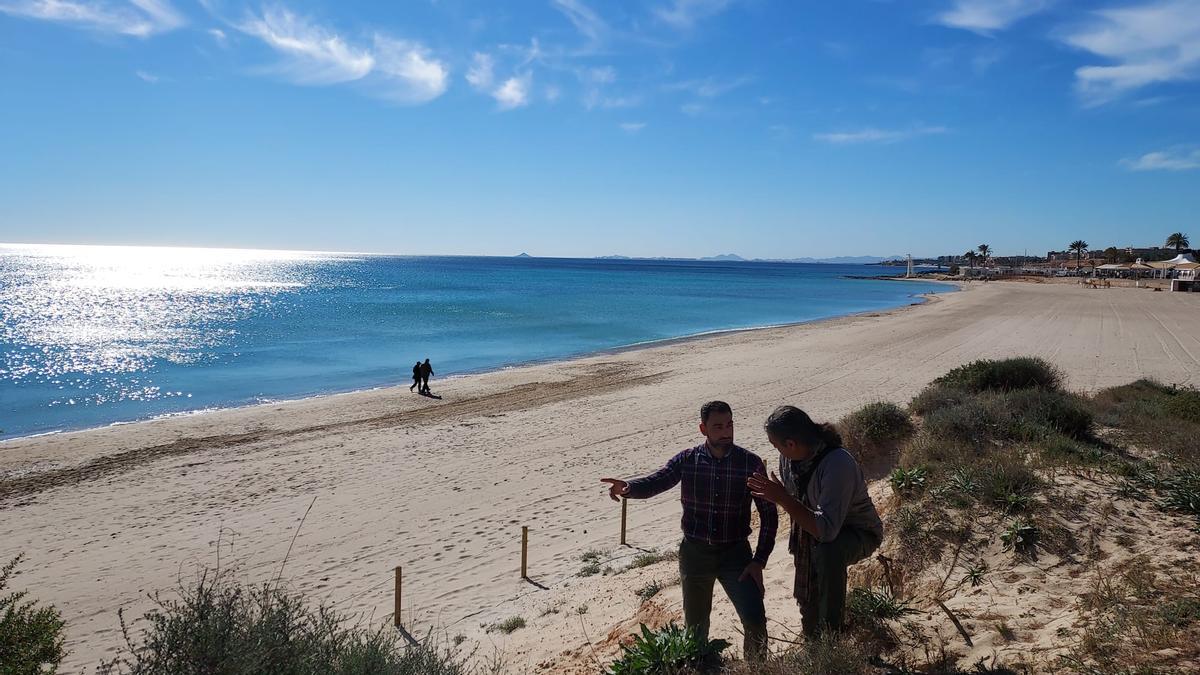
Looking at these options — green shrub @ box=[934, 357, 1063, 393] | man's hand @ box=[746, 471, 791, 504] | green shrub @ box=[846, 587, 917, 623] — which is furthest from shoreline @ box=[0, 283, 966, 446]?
green shrub @ box=[934, 357, 1063, 393]

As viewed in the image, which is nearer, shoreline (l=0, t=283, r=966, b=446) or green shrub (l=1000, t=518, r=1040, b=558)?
green shrub (l=1000, t=518, r=1040, b=558)

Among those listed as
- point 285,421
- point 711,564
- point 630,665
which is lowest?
point 285,421

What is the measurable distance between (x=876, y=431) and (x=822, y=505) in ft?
21.4

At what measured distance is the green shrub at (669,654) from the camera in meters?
3.57

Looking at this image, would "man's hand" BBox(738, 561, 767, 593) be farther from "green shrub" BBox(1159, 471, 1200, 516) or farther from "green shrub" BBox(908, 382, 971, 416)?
"green shrub" BBox(908, 382, 971, 416)

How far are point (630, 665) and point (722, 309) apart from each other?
2133 inches

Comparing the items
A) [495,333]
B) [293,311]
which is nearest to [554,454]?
[495,333]

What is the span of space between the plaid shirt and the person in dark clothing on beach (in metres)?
0.22

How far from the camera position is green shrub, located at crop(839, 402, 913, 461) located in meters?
9.10

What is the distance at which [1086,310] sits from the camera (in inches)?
1587

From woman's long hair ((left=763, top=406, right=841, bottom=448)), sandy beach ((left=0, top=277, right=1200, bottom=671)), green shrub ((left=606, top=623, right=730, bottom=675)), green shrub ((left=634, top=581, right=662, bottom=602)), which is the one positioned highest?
woman's long hair ((left=763, top=406, right=841, bottom=448))

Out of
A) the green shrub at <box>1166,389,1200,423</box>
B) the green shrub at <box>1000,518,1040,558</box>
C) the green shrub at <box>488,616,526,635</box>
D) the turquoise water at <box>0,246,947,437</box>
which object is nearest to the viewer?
the green shrub at <box>1000,518,1040,558</box>

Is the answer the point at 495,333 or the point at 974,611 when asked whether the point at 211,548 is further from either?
the point at 495,333

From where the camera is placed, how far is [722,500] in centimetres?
376
